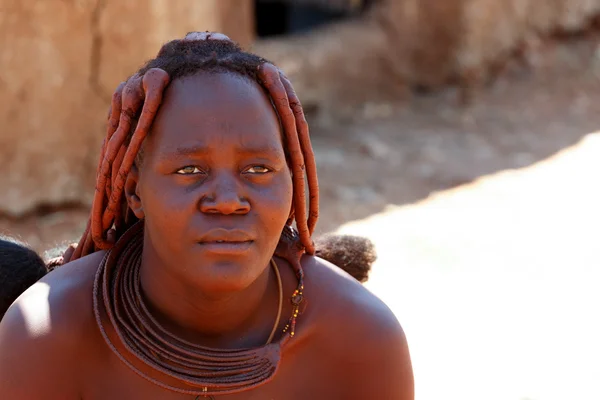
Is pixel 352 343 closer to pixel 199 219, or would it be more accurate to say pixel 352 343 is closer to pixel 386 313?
pixel 386 313

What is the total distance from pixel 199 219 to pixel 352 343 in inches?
26.2

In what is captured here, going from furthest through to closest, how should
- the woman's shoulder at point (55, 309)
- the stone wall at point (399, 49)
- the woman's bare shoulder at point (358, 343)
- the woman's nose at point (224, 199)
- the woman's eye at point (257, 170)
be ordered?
1. the stone wall at point (399, 49)
2. the woman's bare shoulder at point (358, 343)
3. the woman's shoulder at point (55, 309)
4. the woman's eye at point (257, 170)
5. the woman's nose at point (224, 199)

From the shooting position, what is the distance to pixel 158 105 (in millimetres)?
2336

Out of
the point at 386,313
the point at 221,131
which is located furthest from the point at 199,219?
the point at 386,313

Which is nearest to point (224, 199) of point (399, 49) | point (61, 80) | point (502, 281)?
point (502, 281)

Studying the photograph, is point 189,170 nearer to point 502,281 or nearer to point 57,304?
point 57,304

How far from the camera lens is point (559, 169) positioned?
21.9ft

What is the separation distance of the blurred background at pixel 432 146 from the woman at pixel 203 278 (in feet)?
3.66

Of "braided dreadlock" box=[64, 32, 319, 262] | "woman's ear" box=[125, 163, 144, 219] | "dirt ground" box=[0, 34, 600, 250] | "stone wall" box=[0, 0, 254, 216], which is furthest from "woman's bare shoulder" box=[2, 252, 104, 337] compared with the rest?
"stone wall" box=[0, 0, 254, 216]

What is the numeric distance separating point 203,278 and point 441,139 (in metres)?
5.43

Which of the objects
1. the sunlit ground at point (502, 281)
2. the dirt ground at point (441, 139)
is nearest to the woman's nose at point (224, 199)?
the sunlit ground at point (502, 281)

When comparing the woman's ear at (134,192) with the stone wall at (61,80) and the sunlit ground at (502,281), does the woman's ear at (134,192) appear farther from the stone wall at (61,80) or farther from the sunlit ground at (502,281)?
the stone wall at (61,80)

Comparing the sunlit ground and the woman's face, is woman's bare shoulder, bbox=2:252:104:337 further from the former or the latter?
the sunlit ground

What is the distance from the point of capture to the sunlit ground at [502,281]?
3787 mm
